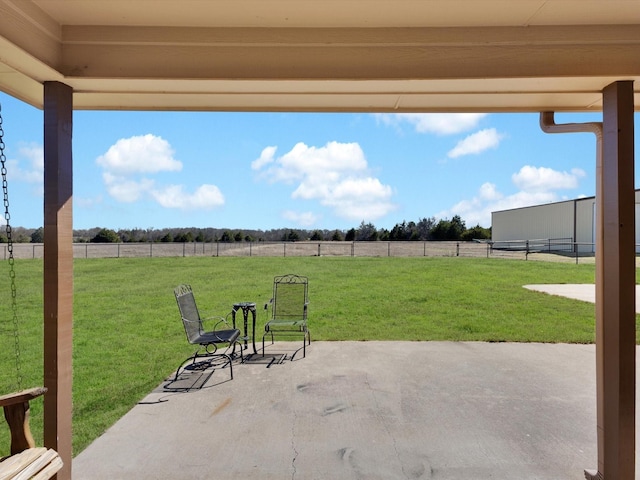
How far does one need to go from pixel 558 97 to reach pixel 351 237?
1238 inches

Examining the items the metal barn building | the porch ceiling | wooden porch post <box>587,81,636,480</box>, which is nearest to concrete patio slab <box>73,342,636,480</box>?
wooden porch post <box>587,81,636,480</box>

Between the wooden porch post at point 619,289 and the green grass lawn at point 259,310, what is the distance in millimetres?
3499

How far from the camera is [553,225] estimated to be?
78.6 ft

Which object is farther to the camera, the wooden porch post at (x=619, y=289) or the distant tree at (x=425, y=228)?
the distant tree at (x=425, y=228)

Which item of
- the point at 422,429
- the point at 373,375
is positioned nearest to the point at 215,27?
the point at 422,429

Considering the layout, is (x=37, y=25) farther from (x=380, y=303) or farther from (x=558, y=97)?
(x=380, y=303)

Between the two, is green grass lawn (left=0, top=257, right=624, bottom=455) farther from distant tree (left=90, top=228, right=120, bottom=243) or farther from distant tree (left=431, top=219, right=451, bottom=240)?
distant tree (left=431, top=219, right=451, bottom=240)

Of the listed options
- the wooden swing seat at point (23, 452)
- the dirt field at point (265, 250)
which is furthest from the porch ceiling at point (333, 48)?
the dirt field at point (265, 250)

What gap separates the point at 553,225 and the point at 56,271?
26511 mm

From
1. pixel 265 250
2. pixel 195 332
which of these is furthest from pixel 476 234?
pixel 195 332

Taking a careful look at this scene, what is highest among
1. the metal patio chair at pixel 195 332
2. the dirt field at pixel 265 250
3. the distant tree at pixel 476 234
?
the distant tree at pixel 476 234

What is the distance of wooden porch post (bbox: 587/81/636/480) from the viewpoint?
2.31 metres

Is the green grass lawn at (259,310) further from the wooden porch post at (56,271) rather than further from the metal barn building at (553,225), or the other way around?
the metal barn building at (553,225)

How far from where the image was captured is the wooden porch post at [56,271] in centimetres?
232
